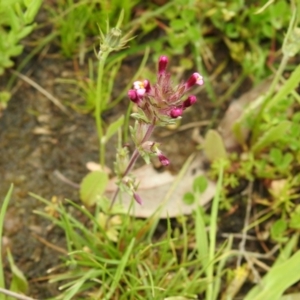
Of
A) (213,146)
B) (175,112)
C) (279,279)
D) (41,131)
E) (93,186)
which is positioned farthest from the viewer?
(41,131)

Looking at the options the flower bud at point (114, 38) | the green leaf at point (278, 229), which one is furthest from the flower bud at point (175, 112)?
the green leaf at point (278, 229)

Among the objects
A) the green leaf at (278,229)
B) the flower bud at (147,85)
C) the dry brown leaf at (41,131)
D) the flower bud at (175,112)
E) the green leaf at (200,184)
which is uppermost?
the flower bud at (147,85)

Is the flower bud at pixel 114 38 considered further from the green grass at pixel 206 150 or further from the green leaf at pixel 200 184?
the green leaf at pixel 200 184

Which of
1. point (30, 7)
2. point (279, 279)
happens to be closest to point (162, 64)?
point (30, 7)

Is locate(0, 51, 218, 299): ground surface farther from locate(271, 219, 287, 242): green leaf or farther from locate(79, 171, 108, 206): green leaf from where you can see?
locate(271, 219, 287, 242): green leaf

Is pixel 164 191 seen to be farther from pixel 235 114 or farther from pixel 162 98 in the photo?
pixel 162 98

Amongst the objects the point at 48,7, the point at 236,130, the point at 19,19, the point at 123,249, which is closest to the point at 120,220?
the point at 123,249
